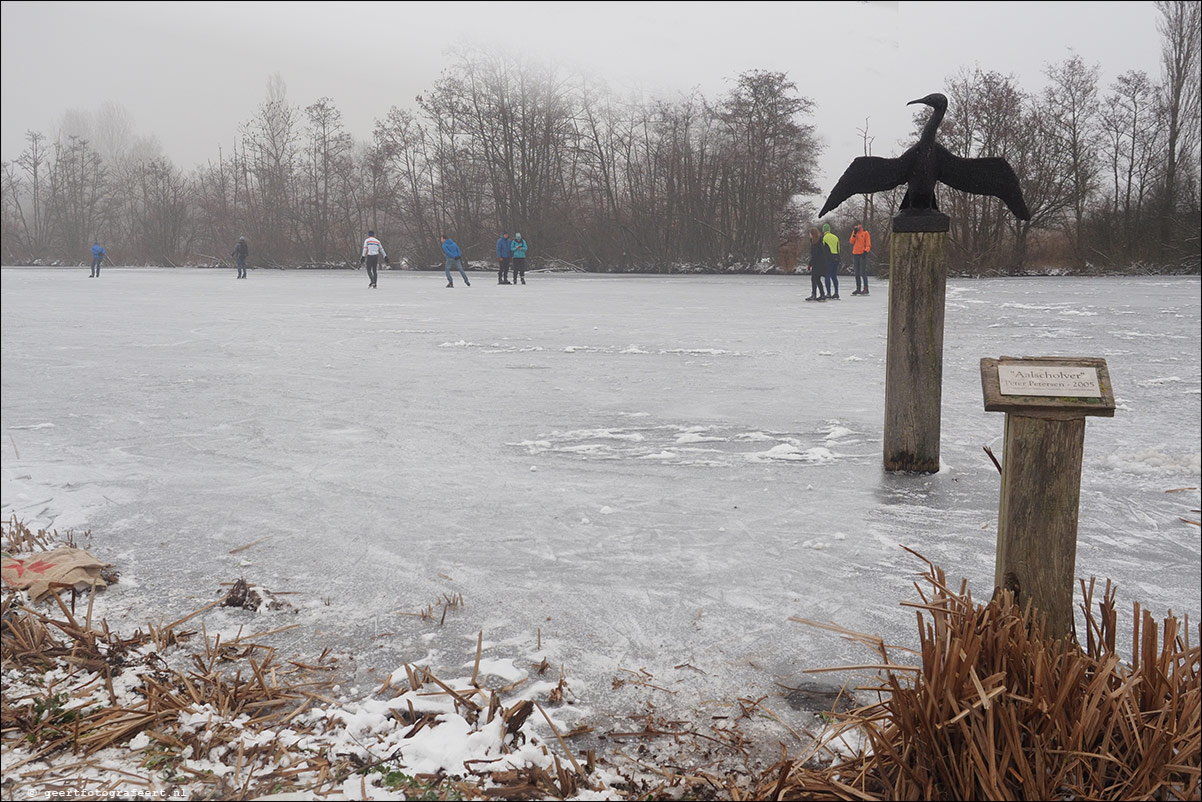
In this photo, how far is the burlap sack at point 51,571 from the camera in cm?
278

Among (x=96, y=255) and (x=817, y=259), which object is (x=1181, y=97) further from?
(x=96, y=255)

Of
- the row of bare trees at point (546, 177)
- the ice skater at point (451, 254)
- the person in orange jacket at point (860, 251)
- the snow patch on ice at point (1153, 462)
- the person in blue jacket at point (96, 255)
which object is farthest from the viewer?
the ice skater at point (451, 254)

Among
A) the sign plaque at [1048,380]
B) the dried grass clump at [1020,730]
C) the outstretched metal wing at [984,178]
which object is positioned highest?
the outstretched metal wing at [984,178]

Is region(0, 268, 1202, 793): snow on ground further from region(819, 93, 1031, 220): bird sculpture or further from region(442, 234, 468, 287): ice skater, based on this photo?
region(442, 234, 468, 287): ice skater

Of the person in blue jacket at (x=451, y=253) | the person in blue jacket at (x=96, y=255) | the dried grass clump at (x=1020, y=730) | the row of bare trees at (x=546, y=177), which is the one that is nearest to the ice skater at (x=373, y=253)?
the person in blue jacket at (x=451, y=253)

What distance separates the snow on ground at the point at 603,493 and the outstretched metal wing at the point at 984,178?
32cm

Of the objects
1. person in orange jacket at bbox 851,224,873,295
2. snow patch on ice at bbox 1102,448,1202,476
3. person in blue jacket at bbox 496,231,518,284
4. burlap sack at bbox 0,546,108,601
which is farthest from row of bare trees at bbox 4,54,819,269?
snow patch on ice at bbox 1102,448,1202,476

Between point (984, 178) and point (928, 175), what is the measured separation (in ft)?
0.70

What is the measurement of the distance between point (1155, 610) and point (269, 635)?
2.56 m

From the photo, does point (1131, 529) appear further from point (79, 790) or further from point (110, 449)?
point (110, 449)

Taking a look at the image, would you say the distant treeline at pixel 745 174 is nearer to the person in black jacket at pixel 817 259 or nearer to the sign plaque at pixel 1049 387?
the person in black jacket at pixel 817 259

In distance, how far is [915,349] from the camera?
3930 mm

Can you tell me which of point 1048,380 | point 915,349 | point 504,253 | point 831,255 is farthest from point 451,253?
point 1048,380

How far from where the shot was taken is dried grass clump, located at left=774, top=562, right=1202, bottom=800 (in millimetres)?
1583
